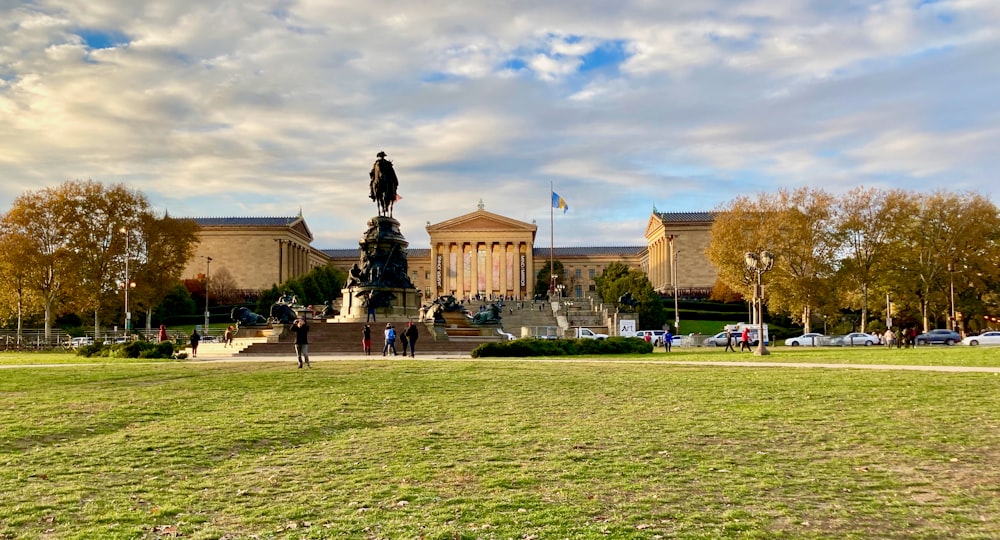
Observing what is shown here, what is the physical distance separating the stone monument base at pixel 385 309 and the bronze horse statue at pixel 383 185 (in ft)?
18.3

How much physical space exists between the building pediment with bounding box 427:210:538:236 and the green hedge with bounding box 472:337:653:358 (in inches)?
4586

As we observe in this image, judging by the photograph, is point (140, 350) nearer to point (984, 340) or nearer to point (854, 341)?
point (854, 341)

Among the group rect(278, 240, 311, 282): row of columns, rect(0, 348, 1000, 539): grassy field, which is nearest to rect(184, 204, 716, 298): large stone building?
rect(278, 240, 311, 282): row of columns

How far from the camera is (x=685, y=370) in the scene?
1086 inches

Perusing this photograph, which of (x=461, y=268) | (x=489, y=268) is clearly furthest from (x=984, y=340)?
(x=461, y=268)

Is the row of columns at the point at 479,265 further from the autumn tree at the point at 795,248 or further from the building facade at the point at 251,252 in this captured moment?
the autumn tree at the point at 795,248

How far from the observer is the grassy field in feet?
26.7

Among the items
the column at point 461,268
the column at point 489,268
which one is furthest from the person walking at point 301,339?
the column at point 461,268

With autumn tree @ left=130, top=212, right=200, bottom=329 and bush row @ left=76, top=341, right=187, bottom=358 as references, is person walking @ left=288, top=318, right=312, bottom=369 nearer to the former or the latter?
bush row @ left=76, top=341, right=187, bottom=358

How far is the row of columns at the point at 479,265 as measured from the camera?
15912 cm

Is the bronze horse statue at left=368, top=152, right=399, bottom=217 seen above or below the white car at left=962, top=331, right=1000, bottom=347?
above

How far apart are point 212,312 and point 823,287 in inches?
3216

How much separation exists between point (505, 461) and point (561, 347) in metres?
28.9

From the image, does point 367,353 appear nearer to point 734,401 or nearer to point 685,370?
point 685,370
